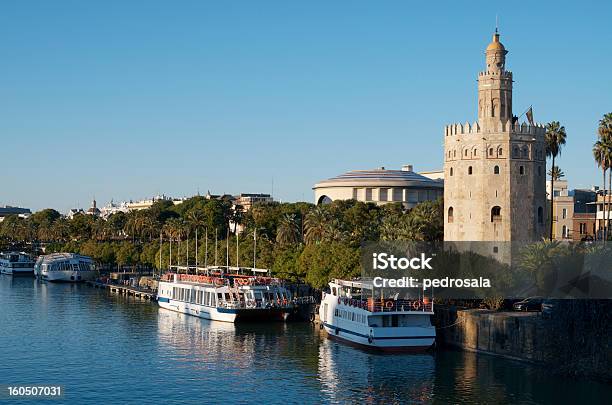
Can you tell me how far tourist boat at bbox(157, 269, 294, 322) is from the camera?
82875 millimetres

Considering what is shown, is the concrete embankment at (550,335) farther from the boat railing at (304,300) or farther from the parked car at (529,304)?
the boat railing at (304,300)

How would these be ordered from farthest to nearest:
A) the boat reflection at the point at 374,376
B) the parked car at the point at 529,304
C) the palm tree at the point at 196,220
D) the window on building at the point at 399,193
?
the window on building at the point at 399,193 < the palm tree at the point at 196,220 < the parked car at the point at 529,304 < the boat reflection at the point at 374,376

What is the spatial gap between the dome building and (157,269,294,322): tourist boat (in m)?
83.9

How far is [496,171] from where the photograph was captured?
8356cm

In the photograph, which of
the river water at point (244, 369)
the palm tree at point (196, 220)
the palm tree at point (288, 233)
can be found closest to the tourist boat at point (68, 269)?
the palm tree at point (196, 220)

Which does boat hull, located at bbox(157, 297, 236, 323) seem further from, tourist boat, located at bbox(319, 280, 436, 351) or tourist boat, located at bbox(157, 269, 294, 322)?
tourist boat, located at bbox(319, 280, 436, 351)

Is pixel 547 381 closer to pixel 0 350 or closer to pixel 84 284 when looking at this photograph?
pixel 0 350

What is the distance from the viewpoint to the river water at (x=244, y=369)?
5056 centimetres

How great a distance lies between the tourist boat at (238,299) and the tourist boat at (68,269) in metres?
60.4

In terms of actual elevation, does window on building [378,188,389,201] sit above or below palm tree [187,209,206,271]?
above

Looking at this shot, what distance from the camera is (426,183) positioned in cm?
17488

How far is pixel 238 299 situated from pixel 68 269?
7170 cm

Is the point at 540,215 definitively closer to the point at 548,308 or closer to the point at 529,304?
the point at 529,304

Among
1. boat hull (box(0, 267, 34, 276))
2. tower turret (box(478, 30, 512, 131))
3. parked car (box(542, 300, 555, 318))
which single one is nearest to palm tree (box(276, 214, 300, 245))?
tower turret (box(478, 30, 512, 131))
